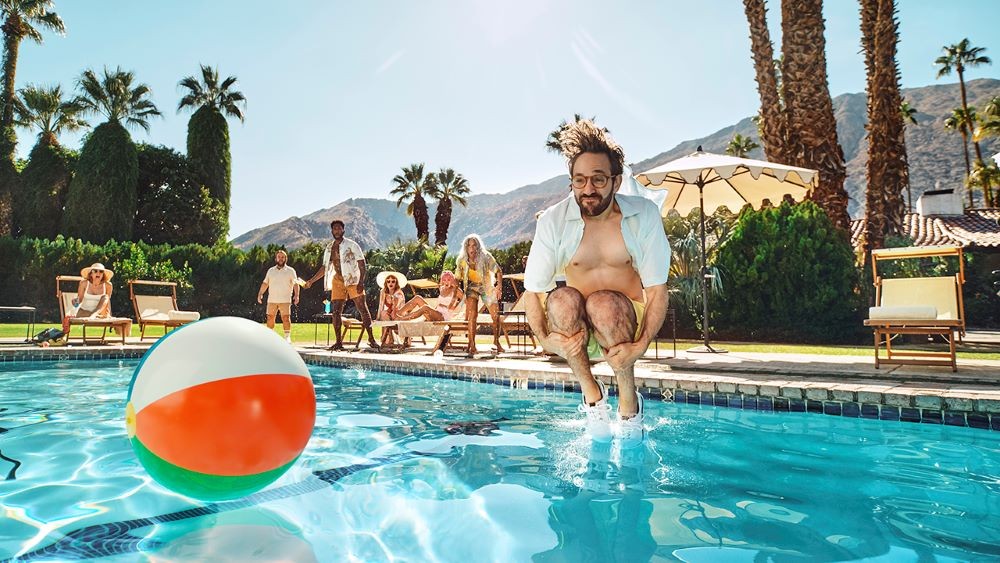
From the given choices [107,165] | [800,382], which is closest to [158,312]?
[800,382]

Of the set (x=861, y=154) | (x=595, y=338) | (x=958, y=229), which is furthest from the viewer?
(x=861, y=154)

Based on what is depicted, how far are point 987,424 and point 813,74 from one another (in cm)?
1240

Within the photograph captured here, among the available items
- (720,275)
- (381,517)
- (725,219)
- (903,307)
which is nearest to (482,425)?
(381,517)

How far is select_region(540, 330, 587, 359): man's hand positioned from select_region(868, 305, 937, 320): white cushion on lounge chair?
4.81m

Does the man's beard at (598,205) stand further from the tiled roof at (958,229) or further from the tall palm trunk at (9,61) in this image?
the tall palm trunk at (9,61)

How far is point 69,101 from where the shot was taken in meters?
34.0

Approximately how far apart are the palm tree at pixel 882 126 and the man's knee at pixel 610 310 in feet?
50.4

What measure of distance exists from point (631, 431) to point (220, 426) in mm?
2692

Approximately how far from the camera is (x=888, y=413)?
463cm

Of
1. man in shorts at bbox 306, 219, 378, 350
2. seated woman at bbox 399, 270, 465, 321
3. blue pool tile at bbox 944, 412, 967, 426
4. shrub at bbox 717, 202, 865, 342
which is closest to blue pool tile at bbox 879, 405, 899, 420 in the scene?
blue pool tile at bbox 944, 412, 967, 426

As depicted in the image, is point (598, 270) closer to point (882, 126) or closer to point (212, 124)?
point (882, 126)

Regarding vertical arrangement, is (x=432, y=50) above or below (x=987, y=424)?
above

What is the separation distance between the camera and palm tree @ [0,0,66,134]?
28.7m

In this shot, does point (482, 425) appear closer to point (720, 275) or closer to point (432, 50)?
point (720, 275)
